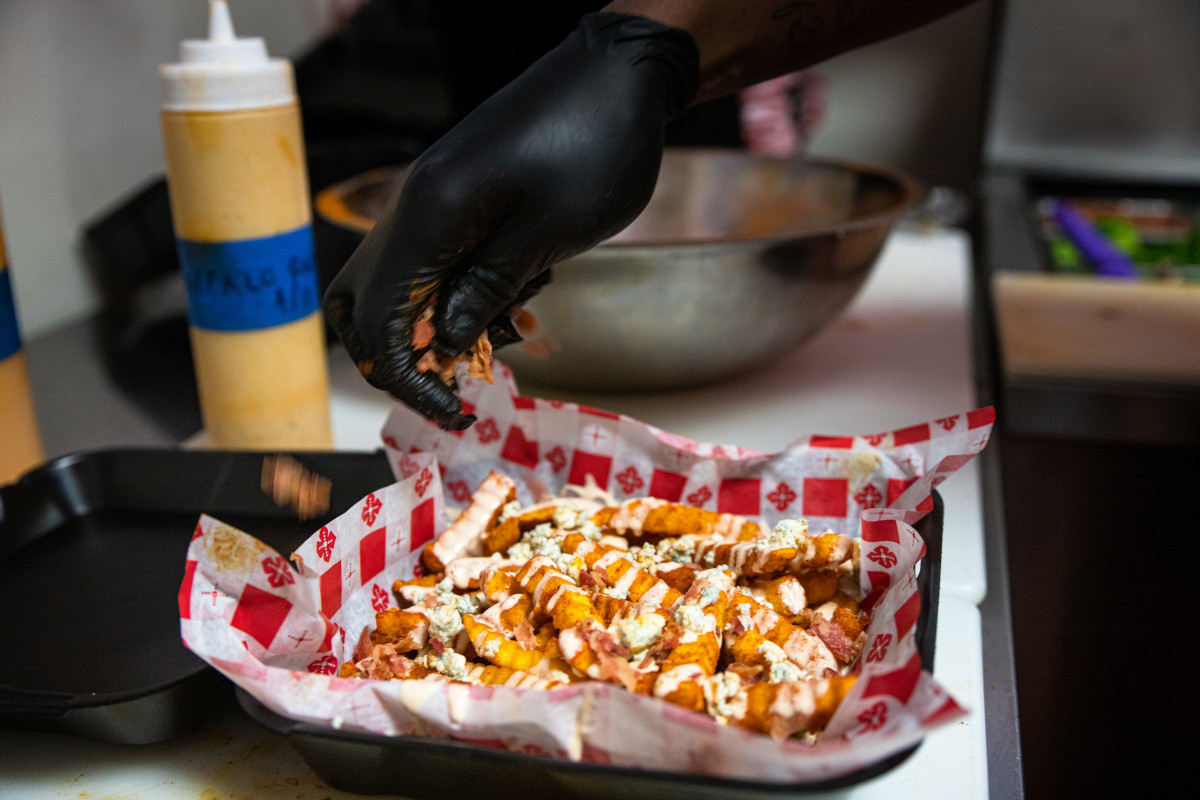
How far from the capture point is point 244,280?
91cm

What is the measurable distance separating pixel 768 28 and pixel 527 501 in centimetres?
49

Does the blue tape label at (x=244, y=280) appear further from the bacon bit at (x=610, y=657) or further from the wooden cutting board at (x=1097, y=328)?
the wooden cutting board at (x=1097, y=328)

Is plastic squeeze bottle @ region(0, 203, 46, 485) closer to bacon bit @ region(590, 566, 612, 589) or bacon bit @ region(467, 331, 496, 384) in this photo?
bacon bit @ region(467, 331, 496, 384)

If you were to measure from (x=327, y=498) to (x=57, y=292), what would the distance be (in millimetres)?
932

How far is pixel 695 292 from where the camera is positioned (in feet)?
3.27


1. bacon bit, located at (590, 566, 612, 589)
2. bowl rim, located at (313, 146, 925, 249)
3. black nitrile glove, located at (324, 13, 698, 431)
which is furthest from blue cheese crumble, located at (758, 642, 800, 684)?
bowl rim, located at (313, 146, 925, 249)

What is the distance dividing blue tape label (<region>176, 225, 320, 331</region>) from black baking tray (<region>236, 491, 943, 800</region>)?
1.57 feet

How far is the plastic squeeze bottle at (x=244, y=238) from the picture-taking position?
844 mm

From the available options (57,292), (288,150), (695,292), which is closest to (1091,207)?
(695,292)

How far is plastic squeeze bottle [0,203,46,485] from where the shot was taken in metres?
0.88

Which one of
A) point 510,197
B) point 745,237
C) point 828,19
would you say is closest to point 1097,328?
point 745,237

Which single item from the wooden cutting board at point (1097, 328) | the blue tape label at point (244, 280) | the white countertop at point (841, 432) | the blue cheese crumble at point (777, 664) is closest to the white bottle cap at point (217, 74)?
the blue tape label at point (244, 280)

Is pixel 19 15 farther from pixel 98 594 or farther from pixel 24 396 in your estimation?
pixel 98 594

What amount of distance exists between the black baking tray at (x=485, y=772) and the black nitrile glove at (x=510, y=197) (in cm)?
28
